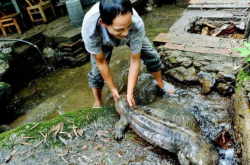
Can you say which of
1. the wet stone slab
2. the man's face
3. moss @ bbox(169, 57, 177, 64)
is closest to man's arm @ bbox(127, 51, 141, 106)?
the wet stone slab

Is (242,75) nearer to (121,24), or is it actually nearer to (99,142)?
(121,24)

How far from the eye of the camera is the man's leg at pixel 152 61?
3.64m

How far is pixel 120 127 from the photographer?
122 inches

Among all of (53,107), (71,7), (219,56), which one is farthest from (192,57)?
(71,7)

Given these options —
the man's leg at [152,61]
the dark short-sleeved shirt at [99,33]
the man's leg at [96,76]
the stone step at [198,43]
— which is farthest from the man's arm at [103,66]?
the stone step at [198,43]

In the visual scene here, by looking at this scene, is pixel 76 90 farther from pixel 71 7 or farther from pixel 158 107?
pixel 71 7

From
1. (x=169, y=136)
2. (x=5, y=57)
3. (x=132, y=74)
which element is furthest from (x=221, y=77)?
(x=5, y=57)

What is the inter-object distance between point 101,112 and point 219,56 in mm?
2519

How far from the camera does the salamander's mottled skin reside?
2.39 metres

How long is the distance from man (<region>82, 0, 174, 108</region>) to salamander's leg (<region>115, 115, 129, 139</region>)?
280 mm

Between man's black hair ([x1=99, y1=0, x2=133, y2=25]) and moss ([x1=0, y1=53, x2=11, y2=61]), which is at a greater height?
man's black hair ([x1=99, y1=0, x2=133, y2=25])

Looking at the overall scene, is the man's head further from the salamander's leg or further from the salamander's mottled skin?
the salamander's leg

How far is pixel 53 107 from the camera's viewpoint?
4.77 metres

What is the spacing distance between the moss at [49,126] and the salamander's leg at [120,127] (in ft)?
1.13
